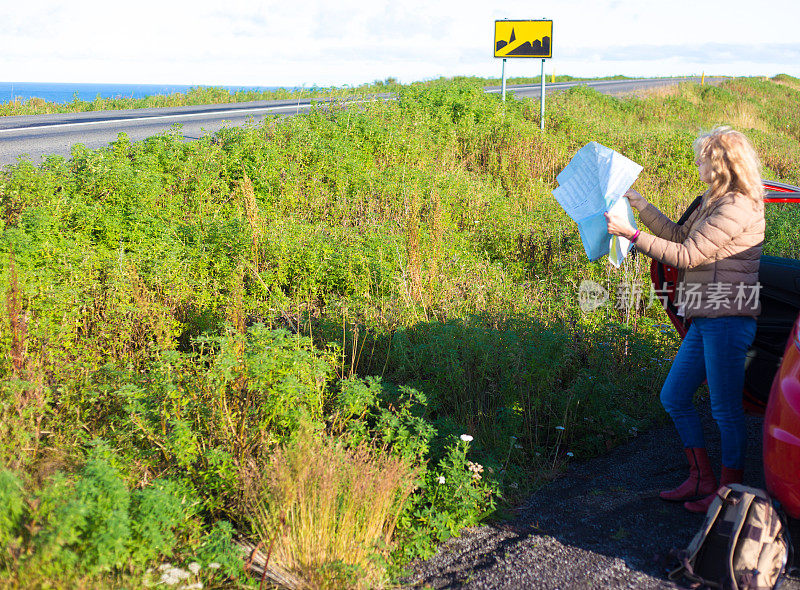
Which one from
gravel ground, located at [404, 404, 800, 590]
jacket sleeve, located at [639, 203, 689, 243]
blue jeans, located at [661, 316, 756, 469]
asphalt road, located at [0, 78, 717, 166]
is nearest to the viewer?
gravel ground, located at [404, 404, 800, 590]

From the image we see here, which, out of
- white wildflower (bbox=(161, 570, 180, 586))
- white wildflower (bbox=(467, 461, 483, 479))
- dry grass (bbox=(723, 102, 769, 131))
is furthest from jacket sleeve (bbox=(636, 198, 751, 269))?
dry grass (bbox=(723, 102, 769, 131))

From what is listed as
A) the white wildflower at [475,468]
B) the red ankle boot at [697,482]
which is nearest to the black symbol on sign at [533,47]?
the red ankle boot at [697,482]

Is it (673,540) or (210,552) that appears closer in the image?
(210,552)

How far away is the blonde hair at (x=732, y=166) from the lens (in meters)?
3.28

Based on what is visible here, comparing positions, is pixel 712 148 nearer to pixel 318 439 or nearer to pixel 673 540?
pixel 673 540

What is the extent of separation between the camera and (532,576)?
313 cm

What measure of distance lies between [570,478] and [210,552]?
2495 mm

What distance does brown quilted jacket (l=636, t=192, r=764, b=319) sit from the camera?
10.8 ft

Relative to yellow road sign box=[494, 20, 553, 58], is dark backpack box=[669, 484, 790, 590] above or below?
below

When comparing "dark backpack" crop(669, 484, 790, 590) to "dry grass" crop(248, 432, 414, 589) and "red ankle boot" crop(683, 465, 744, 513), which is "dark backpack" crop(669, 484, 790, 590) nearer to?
"red ankle boot" crop(683, 465, 744, 513)

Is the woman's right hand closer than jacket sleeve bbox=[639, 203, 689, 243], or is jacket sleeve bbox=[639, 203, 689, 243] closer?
the woman's right hand

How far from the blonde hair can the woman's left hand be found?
0.50m

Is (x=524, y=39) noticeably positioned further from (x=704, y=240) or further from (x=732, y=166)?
(x=704, y=240)

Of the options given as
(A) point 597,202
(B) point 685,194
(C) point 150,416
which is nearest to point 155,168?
(C) point 150,416
